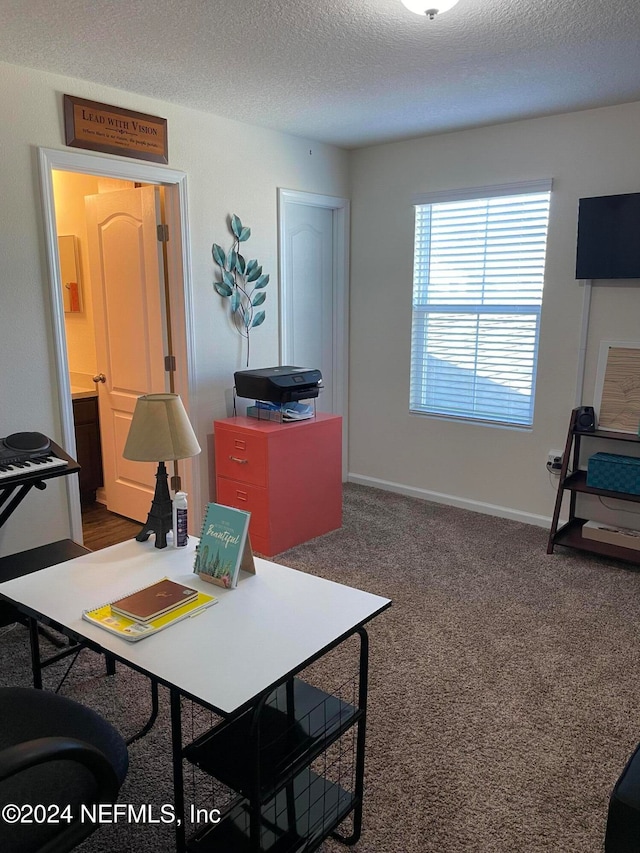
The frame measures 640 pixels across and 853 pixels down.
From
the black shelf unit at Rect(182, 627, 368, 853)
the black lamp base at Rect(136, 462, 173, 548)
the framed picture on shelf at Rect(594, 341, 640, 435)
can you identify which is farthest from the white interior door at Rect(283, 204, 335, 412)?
the black shelf unit at Rect(182, 627, 368, 853)

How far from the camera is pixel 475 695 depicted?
2.44 metres

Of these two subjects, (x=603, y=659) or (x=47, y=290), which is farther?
(x=47, y=290)

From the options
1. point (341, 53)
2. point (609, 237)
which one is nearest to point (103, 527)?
point (341, 53)

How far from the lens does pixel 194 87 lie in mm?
3178

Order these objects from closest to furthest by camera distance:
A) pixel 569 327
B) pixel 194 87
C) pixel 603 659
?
pixel 603 659
pixel 194 87
pixel 569 327

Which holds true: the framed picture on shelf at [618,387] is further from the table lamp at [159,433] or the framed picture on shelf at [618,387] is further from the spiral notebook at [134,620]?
the spiral notebook at [134,620]

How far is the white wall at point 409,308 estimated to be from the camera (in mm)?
3701

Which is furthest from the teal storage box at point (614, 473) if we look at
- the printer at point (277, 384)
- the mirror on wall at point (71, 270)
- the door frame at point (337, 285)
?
the mirror on wall at point (71, 270)

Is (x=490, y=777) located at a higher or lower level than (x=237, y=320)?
lower

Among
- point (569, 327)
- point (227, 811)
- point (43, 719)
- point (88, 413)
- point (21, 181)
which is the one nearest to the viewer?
point (43, 719)

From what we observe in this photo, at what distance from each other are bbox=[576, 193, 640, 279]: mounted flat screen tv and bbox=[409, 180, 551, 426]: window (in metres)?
0.33

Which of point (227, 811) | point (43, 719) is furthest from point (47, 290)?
point (227, 811)

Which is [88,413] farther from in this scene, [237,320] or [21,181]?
[21,181]

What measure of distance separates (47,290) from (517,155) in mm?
2881
